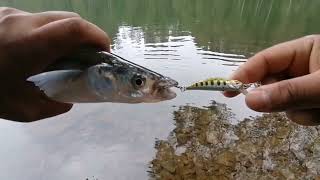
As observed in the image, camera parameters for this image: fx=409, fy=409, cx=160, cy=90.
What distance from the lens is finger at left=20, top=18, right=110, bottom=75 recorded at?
2595 millimetres

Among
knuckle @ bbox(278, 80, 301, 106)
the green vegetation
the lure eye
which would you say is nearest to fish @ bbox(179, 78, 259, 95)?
knuckle @ bbox(278, 80, 301, 106)

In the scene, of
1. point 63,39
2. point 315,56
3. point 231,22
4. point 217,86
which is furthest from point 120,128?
point 231,22

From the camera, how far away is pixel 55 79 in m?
2.59

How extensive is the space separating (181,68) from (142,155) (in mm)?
8914

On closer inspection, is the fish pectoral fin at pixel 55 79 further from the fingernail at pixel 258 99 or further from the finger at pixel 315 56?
the finger at pixel 315 56

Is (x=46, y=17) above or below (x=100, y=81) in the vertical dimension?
above

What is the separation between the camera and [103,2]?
80188 mm

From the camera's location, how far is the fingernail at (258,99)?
2.52 meters

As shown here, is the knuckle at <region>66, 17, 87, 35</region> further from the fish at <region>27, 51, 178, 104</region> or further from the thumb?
the thumb

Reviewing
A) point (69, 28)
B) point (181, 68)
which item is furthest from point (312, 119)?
point (181, 68)

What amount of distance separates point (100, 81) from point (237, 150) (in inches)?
412

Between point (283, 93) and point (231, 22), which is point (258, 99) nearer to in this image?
point (283, 93)

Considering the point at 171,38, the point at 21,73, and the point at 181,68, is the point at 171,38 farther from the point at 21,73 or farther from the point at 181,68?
the point at 21,73

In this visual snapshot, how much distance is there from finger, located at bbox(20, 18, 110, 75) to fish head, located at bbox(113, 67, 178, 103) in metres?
0.26
